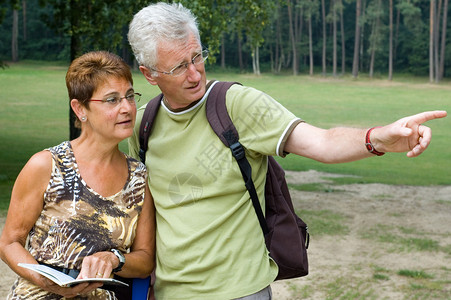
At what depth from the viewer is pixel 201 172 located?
2.72 metres

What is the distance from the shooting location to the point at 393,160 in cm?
1747

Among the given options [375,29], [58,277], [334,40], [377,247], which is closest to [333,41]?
[375,29]

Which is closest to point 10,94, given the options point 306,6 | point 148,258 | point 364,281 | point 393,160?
point 393,160

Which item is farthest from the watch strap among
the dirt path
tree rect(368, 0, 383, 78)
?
tree rect(368, 0, 383, 78)

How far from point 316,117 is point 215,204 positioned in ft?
85.4

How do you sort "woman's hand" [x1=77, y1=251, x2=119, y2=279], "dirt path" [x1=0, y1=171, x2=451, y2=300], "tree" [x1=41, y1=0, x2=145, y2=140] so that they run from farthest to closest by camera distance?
"tree" [x1=41, y1=0, x2=145, y2=140] < "dirt path" [x1=0, y1=171, x2=451, y2=300] < "woman's hand" [x1=77, y1=251, x2=119, y2=279]

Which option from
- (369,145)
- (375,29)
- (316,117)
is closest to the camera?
(369,145)

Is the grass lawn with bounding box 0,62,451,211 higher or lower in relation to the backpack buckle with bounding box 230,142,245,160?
lower

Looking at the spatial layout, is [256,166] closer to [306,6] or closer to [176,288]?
[176,288]

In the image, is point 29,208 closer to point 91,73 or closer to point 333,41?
point 91,73

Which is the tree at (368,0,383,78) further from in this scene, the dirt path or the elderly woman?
the elderly woman

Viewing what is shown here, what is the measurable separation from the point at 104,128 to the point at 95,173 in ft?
0.59

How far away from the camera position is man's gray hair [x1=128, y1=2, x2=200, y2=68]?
274 centimetres

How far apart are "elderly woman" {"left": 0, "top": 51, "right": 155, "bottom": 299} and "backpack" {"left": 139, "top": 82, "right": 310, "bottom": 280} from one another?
285mm
